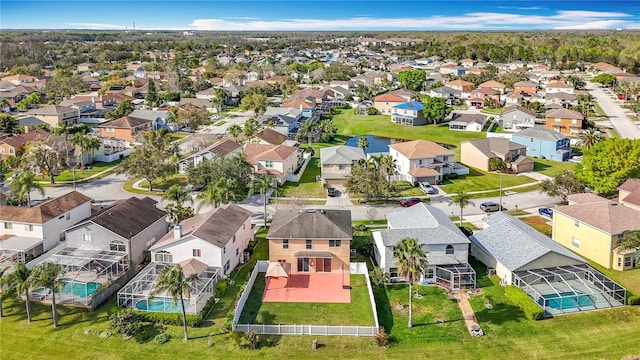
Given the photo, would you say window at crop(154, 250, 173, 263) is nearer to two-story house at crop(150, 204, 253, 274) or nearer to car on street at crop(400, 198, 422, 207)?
two-story house at crop(150, 204, 253, 274)

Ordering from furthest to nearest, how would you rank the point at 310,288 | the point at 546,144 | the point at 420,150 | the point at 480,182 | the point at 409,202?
1. the point at 546,144
2. the point at 420,150
3. the point at 480,182
4. the point at 409,202
5. the point at 310,288

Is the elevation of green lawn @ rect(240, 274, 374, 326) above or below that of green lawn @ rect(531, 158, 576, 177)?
below

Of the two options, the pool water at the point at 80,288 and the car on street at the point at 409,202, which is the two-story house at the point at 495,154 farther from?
the pool water at the point at 80,288

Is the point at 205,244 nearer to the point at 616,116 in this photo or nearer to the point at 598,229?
the point at 598,229

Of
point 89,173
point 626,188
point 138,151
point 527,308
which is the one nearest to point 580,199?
point 626,188

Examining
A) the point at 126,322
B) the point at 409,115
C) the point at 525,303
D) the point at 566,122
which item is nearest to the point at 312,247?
the point at 126,322

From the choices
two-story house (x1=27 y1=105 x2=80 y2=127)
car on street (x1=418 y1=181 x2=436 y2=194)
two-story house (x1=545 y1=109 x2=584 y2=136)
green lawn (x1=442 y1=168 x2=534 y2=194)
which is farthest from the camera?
two-story house (x1=27 y1=105 x2=80 y2=127)

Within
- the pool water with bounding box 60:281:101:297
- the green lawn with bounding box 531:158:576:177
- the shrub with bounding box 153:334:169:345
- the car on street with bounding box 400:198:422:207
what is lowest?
the shrub with bounding box 153:334:169:345

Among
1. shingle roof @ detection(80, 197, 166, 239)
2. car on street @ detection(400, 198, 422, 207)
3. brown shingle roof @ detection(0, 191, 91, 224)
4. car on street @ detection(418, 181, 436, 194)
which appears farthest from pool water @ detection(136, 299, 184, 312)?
car on street @ detection(418, 181, 436, 194)
